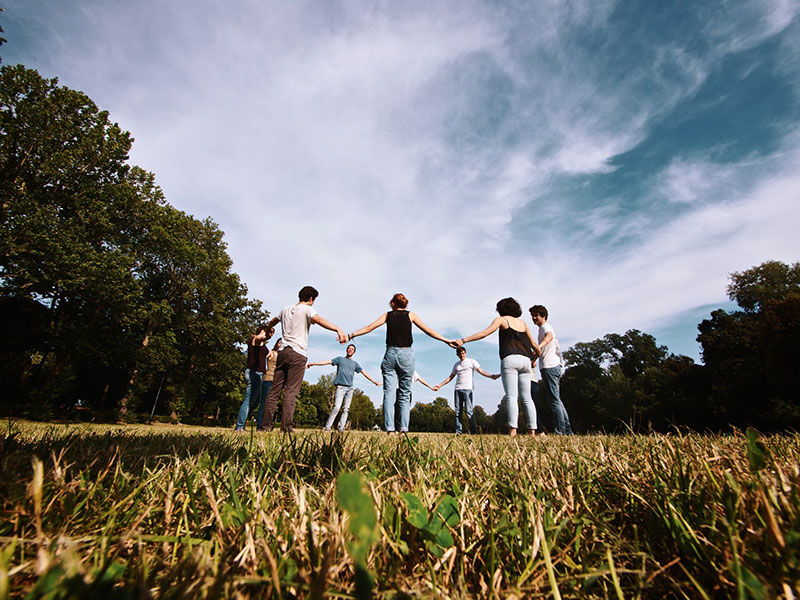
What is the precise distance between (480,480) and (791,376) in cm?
2417

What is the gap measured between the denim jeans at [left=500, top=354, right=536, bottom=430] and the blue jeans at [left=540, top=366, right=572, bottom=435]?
4.02ft

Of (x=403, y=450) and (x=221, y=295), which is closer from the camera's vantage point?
(x=403, y=450)

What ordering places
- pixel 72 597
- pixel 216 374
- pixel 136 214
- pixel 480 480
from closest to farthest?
1. pixel 72 597
2. pixel 480 480
3. pixel 136 214
4. pixel 216 374

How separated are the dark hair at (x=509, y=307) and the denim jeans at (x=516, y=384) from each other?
102 cm

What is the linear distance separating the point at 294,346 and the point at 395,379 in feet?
7.23

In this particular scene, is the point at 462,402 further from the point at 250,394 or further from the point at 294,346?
the point at 294,346

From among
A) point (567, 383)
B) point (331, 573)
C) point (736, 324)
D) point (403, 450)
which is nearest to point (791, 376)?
point (736, 324)

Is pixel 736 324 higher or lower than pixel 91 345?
higher

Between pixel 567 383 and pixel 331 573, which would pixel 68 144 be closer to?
pixel 331 573

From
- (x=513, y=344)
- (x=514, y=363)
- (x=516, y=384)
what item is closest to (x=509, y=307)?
(x=513, y=344)

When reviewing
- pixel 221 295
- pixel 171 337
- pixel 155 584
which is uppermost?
pixel 221 295

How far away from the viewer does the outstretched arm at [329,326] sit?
7.23 metres

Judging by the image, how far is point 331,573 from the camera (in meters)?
0.90

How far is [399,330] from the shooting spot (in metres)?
7.45
